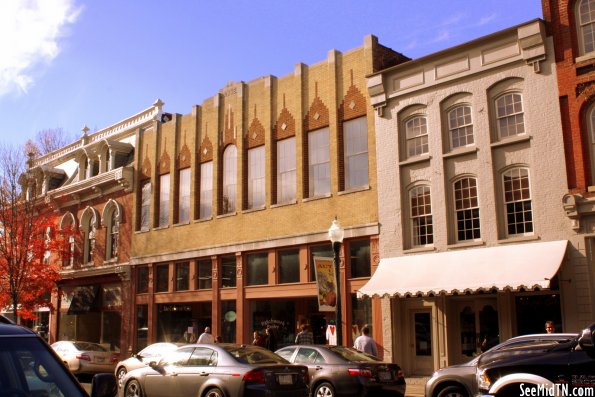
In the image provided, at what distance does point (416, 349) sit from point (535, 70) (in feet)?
31.1

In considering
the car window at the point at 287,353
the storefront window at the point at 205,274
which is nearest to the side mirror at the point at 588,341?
the car window at the point at 287,353

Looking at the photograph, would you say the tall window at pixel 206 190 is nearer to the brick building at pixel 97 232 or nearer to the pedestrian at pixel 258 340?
the brick building at pixel 97 232

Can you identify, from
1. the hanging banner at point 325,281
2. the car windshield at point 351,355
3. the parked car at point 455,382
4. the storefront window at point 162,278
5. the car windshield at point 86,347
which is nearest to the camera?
the parked car at point 455,382

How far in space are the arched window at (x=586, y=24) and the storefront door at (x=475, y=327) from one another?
25.9ft

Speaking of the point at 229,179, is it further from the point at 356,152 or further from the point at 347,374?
the point at 347,374

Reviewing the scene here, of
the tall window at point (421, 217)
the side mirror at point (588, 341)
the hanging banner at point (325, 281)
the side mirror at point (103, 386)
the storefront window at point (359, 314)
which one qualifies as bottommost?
the side mirror at point (103, 386)

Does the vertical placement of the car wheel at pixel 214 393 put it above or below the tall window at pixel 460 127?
below

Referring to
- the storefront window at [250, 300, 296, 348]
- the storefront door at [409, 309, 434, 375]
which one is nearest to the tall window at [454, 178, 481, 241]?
the storefront door at [409, 309, 434, 375]

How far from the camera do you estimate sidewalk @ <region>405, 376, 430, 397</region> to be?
55.6 feet

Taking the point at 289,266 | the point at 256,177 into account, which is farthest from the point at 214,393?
the point at 256,177

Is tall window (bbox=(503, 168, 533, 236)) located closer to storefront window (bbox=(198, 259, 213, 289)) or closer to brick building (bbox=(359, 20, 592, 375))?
brick building (bbox=(359, 20, 592, 375))

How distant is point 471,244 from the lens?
19547 millimetres

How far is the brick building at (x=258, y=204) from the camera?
23125 millimetres

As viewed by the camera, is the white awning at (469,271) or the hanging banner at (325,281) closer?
the white awning at (469,271)
